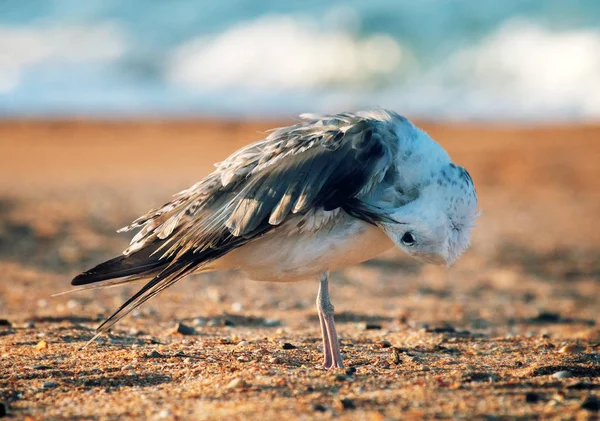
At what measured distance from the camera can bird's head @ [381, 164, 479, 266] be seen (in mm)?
4902

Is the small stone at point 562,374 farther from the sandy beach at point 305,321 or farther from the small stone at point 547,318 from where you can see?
the small stone at point 547,318

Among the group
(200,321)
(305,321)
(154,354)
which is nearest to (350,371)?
(154,354)

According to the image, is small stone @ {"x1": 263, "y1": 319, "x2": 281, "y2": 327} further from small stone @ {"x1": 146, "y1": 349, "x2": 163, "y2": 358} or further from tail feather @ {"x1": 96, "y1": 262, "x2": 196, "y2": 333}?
tail feather @ {"x1": 96, "y1": 262, "x2": 196, "y2": 333}

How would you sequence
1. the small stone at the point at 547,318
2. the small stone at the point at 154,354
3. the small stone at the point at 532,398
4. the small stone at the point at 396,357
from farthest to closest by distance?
1. the small stone at the point at 547,318
2. the small stone at the point at 154,354
3. the small stone at the point at 396,357
4. the small stone at the point at 532,398

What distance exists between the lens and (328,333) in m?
5.28

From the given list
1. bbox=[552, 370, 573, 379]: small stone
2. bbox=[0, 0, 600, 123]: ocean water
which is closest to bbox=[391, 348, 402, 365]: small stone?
bbox=[552, 370, 573, 379]: small stone

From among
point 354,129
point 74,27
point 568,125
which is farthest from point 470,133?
point 74,27

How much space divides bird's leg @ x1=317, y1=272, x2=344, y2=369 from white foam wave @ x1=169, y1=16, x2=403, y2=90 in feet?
75.8

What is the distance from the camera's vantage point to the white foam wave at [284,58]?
2902 cm

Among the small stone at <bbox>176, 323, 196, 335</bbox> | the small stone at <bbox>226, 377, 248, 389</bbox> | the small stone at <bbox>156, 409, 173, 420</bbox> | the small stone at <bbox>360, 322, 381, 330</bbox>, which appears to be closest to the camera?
the small stone at <bbox>156, 409, 173, 420</bbox>

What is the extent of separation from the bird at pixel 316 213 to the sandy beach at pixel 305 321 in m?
0.52

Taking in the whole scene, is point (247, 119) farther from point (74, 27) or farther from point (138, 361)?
point (138, 361)

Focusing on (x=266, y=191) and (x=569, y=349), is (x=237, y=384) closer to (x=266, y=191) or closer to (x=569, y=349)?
(x=266, y=191)

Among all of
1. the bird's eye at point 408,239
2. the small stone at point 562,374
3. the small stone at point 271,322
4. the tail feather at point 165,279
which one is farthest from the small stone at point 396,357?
the small stone at point 271,322
